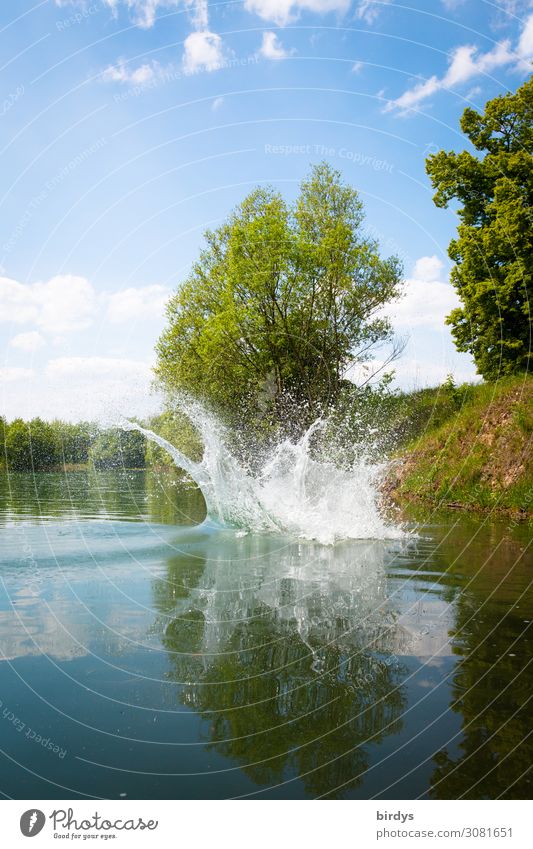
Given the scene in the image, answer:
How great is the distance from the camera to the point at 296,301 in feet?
125

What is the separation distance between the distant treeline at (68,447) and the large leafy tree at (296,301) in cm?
4297

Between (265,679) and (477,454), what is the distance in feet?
72.0

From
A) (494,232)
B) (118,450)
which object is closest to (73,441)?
(118,450)

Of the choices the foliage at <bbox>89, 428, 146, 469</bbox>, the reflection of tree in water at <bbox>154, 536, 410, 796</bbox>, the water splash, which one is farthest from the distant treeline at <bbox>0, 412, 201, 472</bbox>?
the reflection of tree in water at <bbox>154, 536, 410, 796</bbox>

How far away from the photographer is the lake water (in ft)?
15.4

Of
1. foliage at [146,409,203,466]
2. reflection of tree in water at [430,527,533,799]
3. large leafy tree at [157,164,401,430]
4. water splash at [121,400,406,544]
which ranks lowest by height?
reflection of tree in water at [430,527,533,799]

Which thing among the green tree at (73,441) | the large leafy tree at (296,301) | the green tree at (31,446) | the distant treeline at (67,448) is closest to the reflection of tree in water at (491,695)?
the large leafy tree at (296,301)

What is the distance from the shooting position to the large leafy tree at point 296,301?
121 ft

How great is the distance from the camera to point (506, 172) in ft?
98.1

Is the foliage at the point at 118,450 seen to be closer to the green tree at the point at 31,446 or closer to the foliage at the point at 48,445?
the foliage at the point at 48,445

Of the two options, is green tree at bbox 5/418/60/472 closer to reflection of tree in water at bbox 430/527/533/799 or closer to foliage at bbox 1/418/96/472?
foliage at bbox 1/418/96/472

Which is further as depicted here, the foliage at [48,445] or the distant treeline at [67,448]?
the foliage at [48,445]

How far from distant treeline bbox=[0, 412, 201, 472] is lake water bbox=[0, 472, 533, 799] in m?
70.3

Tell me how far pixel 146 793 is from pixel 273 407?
3519cm
